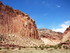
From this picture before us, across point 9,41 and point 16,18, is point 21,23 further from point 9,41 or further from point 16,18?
point 9,41

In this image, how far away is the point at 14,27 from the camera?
202 ft

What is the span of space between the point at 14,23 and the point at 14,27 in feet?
5.77

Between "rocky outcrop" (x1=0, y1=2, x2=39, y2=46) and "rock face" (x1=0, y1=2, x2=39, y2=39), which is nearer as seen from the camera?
"rocky outcrop" (x1=0, y1=2, x2=39, y2=46)

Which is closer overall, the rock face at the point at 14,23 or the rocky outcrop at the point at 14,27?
the rocky outcrop at the point at 14,27

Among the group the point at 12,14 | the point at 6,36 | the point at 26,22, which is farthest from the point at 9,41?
the point at 26,22

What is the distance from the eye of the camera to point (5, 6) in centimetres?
6028

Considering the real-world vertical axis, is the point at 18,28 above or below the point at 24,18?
below

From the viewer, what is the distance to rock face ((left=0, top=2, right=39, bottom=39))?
57031 millimetres

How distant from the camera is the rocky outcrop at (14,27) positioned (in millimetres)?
54250

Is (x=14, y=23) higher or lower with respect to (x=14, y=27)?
higher

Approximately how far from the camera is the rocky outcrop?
178ft

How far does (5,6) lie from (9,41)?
15843 mm

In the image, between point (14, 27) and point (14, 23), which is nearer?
point (14, 27)

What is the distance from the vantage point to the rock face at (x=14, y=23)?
5703 centimetres
